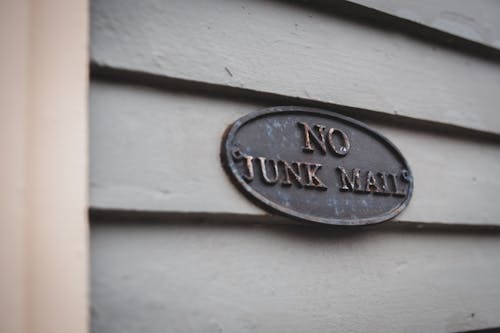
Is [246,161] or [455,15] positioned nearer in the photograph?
[246,161]

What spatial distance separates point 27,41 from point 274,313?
69 centimetres

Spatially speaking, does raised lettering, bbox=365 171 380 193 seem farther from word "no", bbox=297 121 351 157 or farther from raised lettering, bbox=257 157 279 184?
raised lettering, bbox=257 157 279 184

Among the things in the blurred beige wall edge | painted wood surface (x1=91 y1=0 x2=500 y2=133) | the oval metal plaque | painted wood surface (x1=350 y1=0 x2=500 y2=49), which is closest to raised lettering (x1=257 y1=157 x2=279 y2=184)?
the oval metal plaque

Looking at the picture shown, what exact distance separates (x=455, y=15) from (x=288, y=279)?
999 millimetres

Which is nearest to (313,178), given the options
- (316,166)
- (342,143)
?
(316,166)

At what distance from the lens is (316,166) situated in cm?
103

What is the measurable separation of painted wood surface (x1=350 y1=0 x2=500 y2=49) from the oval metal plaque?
15.2 inches

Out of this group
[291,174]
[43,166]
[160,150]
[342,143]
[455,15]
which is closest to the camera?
[43,166]

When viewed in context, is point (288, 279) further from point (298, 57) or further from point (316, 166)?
point (298, 57)

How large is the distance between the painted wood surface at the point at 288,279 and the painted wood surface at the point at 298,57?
323mm

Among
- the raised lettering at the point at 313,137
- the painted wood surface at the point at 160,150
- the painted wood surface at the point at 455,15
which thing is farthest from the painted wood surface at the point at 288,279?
the painted wood surface at the point at 455,15

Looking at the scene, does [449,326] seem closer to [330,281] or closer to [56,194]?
[330,281]

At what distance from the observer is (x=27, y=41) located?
2.56ft

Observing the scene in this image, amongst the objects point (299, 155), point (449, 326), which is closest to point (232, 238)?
point (299, 155)
